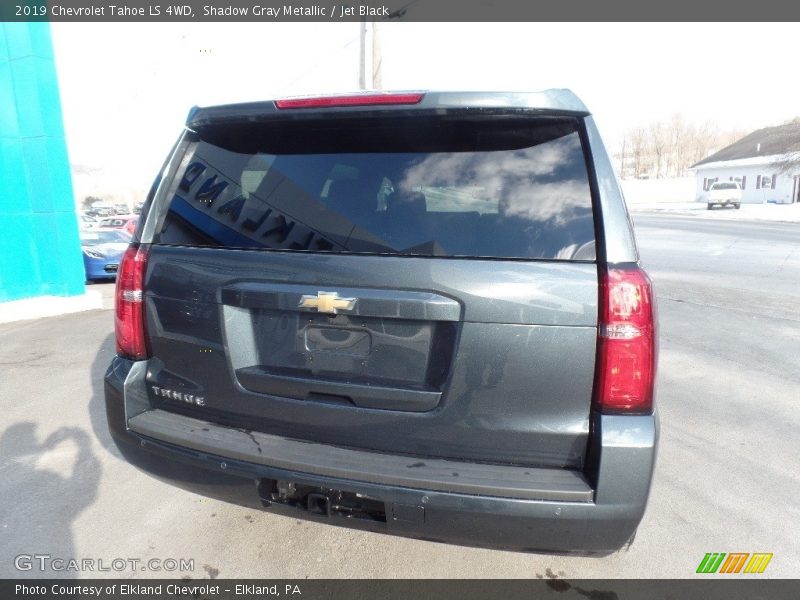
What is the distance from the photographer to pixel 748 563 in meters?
2.41

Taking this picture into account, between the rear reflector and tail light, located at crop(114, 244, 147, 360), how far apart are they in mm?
870

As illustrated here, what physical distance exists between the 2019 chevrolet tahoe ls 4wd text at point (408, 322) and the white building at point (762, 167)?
1920 inches

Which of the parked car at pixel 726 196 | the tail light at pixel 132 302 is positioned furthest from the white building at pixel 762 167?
the tail light at pixel 132 302

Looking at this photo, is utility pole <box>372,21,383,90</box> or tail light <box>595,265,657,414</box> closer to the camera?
tail light <box>595,265,657,414</box>

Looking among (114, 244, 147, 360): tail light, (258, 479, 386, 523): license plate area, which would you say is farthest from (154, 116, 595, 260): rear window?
Answer: (258, 479, 386, 523): license plate area

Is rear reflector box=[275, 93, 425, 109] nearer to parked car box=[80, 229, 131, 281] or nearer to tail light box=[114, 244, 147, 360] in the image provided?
tail light box=[114, 244, 147, 360]

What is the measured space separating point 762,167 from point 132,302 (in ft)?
195

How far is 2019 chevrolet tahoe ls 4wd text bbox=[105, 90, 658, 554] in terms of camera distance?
1706 millimetres

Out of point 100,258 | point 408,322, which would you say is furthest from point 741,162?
point 408,322

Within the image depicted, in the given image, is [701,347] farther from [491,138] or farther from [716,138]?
[716,138]

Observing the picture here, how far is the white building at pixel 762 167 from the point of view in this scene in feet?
137

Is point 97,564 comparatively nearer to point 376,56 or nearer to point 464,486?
point 464,486

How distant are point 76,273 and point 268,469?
7.69 m

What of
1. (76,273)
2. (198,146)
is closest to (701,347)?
(198,146)
